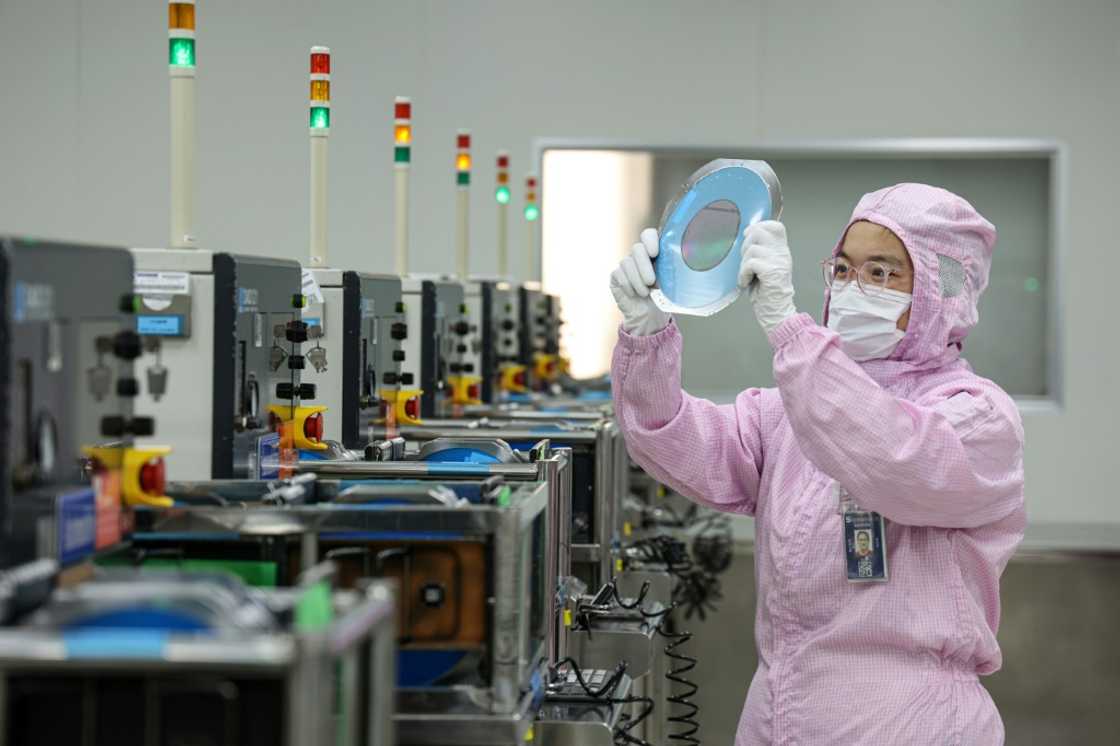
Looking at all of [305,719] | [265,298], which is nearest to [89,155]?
[265,298]

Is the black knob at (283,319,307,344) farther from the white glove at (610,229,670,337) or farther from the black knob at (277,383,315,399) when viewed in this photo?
the white glove at (610,229,670,337)

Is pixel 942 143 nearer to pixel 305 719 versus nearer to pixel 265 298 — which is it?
pixel 265 298

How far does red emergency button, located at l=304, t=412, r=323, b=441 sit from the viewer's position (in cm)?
316

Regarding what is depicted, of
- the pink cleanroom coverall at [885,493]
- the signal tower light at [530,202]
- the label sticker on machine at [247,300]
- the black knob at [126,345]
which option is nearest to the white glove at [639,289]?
the pink cleanroom coverall at [885,493]

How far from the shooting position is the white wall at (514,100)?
25.1ft

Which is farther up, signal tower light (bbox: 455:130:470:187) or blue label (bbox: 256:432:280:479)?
signal tower light (bbox: 455:130:470:187)

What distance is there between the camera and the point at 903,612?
2.57 meters

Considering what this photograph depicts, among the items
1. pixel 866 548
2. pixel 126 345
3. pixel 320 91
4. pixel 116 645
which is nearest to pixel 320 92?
pixel 320 91

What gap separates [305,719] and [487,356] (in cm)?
384

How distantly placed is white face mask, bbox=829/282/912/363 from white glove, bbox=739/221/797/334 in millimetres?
228

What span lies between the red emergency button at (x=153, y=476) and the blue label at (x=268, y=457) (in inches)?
27.1

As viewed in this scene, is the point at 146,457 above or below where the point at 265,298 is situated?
below

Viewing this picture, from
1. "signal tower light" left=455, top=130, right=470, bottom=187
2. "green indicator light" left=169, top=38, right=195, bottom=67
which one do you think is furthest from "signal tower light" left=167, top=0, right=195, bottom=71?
"signal tower light" left=455, top=130, right=470, bottom=187

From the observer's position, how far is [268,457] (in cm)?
293
